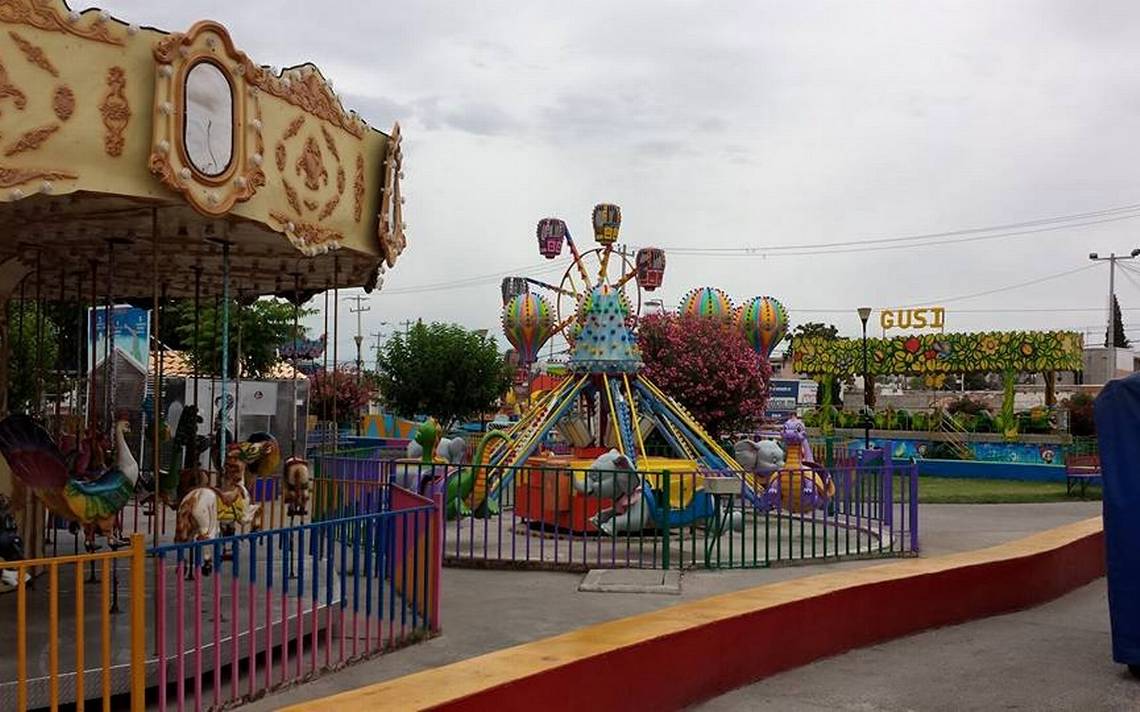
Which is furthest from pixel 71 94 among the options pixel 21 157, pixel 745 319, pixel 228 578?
pixel 745 319

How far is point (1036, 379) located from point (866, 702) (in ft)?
299

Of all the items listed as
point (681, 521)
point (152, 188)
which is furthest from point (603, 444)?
point (152, 188)

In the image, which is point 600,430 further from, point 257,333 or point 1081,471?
point 257,333

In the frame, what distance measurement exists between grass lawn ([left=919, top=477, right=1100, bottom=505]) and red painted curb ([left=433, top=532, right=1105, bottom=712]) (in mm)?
12202

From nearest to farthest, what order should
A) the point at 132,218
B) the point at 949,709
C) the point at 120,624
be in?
the point at 949,709
the point at 120,624
the point at 132,218

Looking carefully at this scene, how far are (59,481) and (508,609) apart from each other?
3.76 metres

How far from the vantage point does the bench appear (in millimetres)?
23297

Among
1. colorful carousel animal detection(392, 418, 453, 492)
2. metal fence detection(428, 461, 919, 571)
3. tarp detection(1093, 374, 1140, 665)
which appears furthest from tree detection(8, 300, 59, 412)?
tarp detection(1093, 374, 1140, 665)

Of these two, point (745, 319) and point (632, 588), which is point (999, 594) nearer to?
point (632, 588)

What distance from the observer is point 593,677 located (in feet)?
17.2

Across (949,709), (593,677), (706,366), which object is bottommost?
(949,709)

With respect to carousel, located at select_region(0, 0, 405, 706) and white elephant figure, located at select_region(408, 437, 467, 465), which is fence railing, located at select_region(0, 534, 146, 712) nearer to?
carousel, located at select_region(0, 0, 405, 706)

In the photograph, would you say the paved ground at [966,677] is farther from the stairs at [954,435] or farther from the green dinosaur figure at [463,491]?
the stairs at [954,435]

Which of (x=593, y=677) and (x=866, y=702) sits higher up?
(x=593, y=677)
